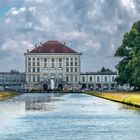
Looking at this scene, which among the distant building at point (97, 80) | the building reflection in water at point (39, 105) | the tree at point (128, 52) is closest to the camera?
the building reflection in water at point (39, 105)

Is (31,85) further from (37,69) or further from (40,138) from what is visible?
(40,138)

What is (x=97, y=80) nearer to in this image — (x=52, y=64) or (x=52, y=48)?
(x=52, y=64)

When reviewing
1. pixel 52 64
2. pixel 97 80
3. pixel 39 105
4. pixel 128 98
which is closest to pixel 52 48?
pixel 52 64

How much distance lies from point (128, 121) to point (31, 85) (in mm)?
155020

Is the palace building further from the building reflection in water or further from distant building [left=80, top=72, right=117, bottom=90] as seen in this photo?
the building reflection in water

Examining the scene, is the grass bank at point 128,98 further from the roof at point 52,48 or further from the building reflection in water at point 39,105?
the roof at point 52,48

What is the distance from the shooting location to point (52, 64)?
191 m

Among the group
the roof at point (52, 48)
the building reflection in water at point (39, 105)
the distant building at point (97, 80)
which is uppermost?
the roof at point (52, 48)

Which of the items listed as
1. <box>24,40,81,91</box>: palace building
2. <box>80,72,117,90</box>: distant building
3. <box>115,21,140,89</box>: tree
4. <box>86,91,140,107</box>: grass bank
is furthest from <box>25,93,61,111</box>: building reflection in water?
<box>80,72,117,90</box>: distant building

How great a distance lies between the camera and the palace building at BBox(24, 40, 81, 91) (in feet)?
617

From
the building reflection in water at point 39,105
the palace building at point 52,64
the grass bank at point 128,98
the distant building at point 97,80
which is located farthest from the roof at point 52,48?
the building reflection in water at point 39,105

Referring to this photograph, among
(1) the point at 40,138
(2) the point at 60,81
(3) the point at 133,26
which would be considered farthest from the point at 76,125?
(2) the point at 60,81

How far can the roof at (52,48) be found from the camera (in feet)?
620

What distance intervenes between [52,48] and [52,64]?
15.7ft
